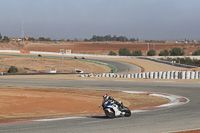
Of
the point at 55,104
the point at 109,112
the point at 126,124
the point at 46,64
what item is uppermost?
the point at 109,112

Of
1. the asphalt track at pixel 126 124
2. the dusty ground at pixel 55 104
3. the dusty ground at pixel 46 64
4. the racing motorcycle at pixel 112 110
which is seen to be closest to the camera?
the asphalt track at pixel 126 124

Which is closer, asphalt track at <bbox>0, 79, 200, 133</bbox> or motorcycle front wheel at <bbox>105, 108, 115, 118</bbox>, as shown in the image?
asphalt track at <bbox>0, 79, 200, 133</bbox>

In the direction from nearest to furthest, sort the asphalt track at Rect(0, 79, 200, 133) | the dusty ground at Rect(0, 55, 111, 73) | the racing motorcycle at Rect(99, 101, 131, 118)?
the asphalt track at Rect(0, 79, 200, 133) < the racing motorcycle at Rect(99, 101, 131, 118) < the dusty ground at Rect(0, 55, 111, 73)

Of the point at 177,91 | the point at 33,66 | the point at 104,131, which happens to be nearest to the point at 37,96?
the point at 177,91

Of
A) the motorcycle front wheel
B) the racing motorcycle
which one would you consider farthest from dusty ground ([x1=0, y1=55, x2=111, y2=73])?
the motorcycle front wheel

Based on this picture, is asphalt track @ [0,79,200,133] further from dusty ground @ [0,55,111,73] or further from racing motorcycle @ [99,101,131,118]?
dusty ground @ [0,55,111,73]

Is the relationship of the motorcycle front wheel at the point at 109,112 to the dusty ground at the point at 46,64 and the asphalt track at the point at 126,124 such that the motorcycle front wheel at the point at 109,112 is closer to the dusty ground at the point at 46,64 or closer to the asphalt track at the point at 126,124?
the asphalt track at the point at 126,124

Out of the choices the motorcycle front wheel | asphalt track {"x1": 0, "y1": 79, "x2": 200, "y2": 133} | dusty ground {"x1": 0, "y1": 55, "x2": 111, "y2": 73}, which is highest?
the motorcycle front wheel

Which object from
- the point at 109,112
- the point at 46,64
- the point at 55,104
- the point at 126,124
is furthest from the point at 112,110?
the point at 46,64

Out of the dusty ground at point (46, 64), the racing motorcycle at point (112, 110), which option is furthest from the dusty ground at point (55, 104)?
the dusty ground at point (46, 64)

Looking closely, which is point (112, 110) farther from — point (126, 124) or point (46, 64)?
point (46, 64)

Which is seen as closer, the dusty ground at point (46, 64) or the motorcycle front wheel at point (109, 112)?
the motorcycle front wheel at point (109, 112)

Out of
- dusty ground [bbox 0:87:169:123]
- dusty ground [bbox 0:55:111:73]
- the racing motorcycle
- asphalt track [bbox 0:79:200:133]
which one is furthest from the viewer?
dusty ground [bbox 0:55:111:73]

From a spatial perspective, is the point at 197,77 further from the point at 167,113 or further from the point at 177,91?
the point at 167,113
